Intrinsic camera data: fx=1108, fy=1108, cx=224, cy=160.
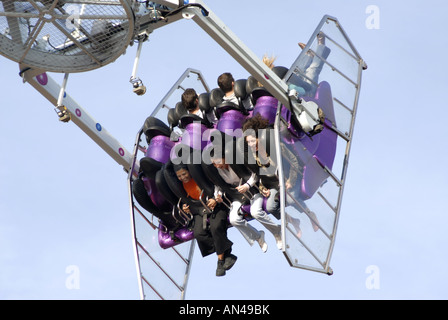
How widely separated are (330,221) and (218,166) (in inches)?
94.3

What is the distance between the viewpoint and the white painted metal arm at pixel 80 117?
20.5 m

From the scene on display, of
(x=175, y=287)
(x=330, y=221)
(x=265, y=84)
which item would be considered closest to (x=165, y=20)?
(x=265, y=84)

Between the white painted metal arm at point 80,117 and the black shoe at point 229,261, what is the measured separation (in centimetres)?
326

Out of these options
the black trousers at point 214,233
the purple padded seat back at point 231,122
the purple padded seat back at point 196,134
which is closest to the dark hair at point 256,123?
the purple padded seat back at point 231,122

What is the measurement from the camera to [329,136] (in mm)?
21547

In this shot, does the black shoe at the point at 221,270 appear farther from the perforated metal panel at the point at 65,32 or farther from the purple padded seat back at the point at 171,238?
the perforated metal panel at the point at 65,32

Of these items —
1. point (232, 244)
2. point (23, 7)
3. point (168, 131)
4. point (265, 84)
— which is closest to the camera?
point (23, 7)

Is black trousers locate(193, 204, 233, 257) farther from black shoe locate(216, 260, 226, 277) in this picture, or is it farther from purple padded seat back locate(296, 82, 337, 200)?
purple padded seat back locate(296, 82, 337, 200)

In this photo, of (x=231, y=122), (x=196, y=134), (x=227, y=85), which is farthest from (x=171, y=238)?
(x=227, y=85)

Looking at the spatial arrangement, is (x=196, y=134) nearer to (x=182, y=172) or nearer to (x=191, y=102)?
(x=182, y=172)

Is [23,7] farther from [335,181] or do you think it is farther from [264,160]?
[335,181]

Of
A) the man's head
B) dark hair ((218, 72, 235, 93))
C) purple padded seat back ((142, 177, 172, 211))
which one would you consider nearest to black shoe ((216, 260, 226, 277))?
the man's head

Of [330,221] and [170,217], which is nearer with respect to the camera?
[330,221]

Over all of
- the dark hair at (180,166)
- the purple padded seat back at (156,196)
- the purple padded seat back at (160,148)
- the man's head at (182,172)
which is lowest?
the purple padded seat back at (156,196)
